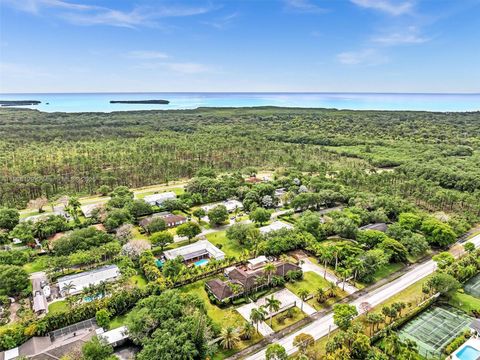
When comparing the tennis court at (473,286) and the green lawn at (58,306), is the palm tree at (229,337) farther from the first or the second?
the tennis court at (473,286)

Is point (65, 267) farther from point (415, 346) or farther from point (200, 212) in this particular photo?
point (415, 346)

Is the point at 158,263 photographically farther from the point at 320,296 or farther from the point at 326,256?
the point at 326,256

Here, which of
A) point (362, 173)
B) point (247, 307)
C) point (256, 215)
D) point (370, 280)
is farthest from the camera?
point (362, 173)

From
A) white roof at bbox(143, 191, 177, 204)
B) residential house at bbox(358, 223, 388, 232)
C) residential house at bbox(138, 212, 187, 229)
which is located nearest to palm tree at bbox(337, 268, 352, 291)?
residential house at bbox(358, 223, 388, 232)

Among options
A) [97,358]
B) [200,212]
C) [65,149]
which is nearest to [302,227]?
[200,212]

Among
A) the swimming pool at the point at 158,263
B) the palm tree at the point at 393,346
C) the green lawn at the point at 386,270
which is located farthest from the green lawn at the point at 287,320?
the swimming pool at the point at 158,263

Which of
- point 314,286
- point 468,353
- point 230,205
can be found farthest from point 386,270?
point 230,205

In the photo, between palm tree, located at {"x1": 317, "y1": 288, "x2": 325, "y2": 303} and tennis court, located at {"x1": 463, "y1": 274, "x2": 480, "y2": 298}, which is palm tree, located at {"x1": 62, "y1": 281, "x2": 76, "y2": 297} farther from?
tennis court, located at {"x1": 463, "y1": 274, "x2": 480, "y2": 298}
